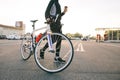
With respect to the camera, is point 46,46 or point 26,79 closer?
point 26,79

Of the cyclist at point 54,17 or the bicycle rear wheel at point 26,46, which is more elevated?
the cyclist at point 54,17

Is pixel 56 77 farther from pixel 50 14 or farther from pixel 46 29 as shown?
pixel 50 14

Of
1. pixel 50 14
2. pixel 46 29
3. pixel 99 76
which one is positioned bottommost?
pixel 99 76

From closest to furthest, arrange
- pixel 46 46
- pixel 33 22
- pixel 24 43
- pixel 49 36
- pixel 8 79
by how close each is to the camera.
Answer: pixel 8 79 < pixel 49 36 < pixel 46 46 < pixel 33 22 < pixel 24 43

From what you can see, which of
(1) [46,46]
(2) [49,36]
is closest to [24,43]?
(1) [46,46]

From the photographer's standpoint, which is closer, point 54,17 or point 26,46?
point 54,17

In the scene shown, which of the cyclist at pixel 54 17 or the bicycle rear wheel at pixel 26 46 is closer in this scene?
the cyclist at pixel 54 17

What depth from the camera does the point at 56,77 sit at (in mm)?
4555

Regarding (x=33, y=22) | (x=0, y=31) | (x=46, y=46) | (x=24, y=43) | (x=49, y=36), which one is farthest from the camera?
(x=0, y=31)

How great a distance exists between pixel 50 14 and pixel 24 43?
2.01m

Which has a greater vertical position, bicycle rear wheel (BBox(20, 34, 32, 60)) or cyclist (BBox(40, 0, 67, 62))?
cyclist (BBox(40, 0, 67, 62))

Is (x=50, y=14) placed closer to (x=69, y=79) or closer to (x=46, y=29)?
(x=46, y=29)

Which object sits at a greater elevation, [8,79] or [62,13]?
[62,13]

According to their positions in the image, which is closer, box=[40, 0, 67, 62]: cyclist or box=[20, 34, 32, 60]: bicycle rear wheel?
box=[40, 0, 67, 62]: cyclist
